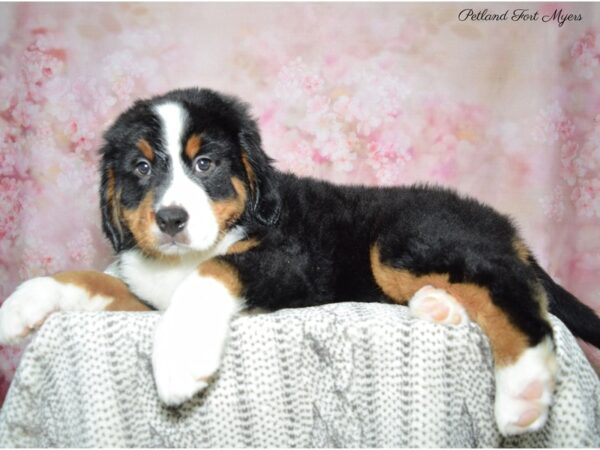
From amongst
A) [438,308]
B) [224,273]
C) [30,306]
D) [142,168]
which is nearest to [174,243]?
[224,273]

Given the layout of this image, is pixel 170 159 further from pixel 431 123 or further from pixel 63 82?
pixel 431 123

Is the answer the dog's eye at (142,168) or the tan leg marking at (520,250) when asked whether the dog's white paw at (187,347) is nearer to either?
the dog's eye at (142,168)

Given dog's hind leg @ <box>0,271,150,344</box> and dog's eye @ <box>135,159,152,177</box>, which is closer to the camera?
dog's hind leg @ <box>0,271,150,344</box>

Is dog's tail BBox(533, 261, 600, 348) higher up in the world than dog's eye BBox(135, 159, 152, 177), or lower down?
lower down

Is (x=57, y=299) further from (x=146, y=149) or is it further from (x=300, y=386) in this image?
(x=300, y=386)

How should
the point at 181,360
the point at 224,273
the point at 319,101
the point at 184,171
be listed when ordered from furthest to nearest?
the point at 319,101
the point at 184,171
the point at 224,273
the point at 181,360

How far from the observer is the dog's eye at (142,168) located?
2301 mm

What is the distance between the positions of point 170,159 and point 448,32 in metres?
2.08

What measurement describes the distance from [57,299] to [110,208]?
0.50m

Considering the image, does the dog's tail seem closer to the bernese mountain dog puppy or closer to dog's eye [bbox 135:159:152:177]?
the bernese mountain dog puppy

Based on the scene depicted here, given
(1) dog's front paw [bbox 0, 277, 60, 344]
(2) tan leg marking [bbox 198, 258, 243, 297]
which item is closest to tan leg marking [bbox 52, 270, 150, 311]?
(1) dog's front paw [bbox 0, 277, 60, 344]

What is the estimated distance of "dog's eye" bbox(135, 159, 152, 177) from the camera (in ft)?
7.55

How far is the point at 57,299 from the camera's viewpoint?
205 cm

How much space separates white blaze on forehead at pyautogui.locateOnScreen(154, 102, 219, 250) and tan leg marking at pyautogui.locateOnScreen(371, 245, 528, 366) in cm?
66
